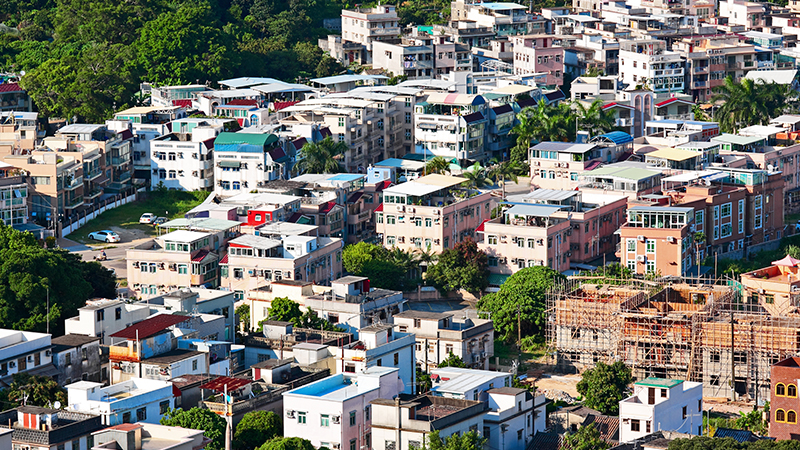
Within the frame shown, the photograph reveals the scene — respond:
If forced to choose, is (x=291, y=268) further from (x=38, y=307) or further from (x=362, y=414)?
(x=362, y=414)

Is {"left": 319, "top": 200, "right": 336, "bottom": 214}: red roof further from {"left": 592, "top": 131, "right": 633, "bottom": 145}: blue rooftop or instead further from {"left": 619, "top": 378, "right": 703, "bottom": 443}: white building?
{"left": 619, "top": 378, "right": 703, "bottom": 443}: white building

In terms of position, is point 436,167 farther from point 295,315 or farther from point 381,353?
point 381,353

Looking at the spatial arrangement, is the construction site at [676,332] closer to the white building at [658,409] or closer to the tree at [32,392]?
the white building at [658,409]

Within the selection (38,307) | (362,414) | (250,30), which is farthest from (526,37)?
(362,414)

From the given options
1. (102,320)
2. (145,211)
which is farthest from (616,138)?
(102,320)

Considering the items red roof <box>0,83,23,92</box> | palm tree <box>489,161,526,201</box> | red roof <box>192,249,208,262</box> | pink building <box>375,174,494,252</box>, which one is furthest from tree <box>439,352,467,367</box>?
red roof <box>0,83,23,92</box>

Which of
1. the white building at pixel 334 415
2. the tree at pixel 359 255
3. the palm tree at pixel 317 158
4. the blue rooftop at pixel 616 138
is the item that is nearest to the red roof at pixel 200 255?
the tree at pixel 359 255
